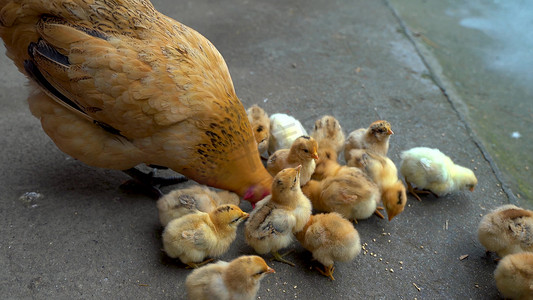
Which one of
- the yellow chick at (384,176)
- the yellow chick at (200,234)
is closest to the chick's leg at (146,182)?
the yellow chick at (200,234)

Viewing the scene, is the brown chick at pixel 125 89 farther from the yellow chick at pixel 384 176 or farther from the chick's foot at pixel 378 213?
the chick's foot at pixel 378 213

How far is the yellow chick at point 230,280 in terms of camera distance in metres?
2.35

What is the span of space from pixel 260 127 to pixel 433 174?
63.0 inches

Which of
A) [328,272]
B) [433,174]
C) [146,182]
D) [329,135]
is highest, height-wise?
[329,135]

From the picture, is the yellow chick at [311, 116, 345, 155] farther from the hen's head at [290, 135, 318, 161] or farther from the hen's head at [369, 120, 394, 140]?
the hen's head at [290, 135, 318, 161]

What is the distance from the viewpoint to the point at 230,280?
237 centimetres

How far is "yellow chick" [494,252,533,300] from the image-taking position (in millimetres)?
2613

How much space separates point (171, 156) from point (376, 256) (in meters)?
1.74

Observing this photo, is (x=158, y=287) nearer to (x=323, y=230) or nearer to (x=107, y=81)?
(x=323, y=230)

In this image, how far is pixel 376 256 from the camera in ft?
10.2

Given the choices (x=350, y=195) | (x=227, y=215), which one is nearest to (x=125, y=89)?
(x=227, y=215)

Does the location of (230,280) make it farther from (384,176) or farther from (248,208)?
(384,176)

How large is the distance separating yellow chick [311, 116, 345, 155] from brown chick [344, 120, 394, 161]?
0.10 m

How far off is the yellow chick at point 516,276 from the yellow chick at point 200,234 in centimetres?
180
